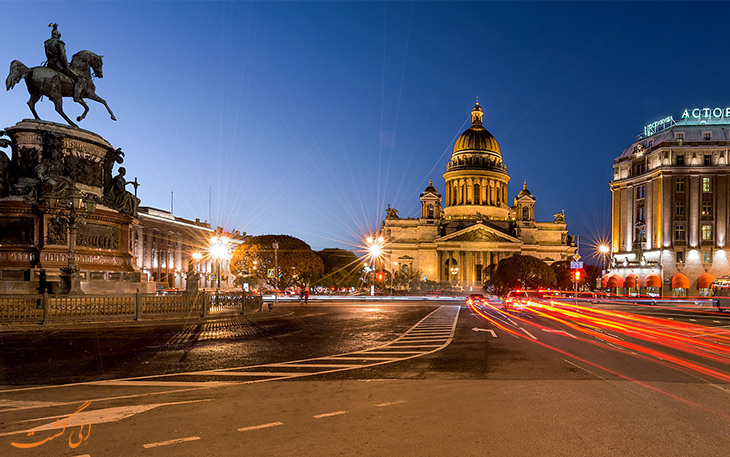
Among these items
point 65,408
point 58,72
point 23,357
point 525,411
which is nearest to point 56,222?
point 58,72

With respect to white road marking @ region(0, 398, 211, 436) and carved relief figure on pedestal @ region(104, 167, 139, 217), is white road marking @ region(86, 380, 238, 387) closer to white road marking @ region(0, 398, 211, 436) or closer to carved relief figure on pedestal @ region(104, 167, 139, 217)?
white road marking @ region(0, 398, 211, 436)

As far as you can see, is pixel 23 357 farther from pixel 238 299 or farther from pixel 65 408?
pixel 238 299

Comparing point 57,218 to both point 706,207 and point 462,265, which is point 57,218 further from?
point 462,265

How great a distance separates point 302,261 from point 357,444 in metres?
81.0

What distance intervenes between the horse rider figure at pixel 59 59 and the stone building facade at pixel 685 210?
6877 cm

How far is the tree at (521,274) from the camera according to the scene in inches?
2948

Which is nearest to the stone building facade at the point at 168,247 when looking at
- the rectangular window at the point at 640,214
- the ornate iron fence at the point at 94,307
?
the rectangular window at the point at 640,214

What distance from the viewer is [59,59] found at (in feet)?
94.2

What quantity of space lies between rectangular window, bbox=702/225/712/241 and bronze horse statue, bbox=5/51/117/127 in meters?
72.9

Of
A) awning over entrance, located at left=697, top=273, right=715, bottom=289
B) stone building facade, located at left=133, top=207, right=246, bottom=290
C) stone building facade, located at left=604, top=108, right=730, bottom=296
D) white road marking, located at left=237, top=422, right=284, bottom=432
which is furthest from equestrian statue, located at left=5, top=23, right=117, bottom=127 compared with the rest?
awning over entrance, located at left=697, top=273, right=715, bottom=289

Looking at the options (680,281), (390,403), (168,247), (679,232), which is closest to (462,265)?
(679,232)

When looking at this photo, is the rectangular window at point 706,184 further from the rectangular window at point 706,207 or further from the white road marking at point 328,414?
the white road marking at point 328,414

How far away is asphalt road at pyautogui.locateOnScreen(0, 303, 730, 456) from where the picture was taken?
7.23 metres

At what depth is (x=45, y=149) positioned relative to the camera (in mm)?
26906
